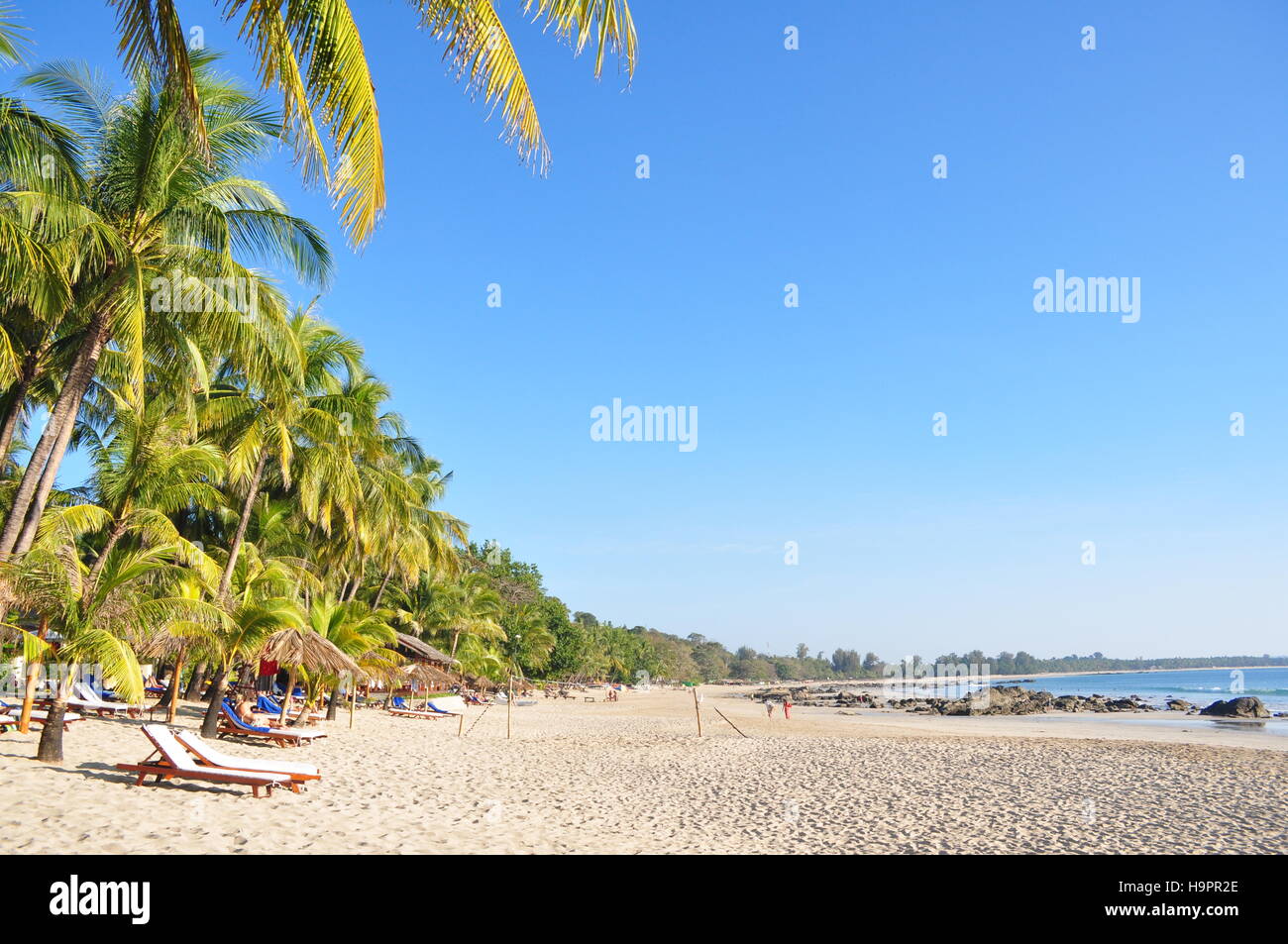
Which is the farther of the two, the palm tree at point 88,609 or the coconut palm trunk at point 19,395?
the coconut palm trunk at point 19,395

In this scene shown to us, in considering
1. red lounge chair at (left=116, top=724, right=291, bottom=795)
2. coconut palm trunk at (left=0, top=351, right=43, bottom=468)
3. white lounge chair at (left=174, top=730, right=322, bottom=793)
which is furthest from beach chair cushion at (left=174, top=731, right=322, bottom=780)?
coconut palm trunk at (left=0, top=351, right=43, bottom=468)

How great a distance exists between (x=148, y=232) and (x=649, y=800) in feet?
34.2

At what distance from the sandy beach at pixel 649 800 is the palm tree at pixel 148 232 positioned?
398 cm

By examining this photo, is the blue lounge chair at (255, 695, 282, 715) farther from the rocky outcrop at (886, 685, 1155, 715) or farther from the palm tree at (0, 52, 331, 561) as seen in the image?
the rocky outcrop at (886, 685, 1155, 715)

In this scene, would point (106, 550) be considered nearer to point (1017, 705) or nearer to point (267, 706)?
point (267, 706)

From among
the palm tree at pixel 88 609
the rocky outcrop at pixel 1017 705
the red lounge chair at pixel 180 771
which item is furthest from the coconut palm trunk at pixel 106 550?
the rocky outcrop at pixel 1017 705

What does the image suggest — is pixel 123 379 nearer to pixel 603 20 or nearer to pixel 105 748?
pixel 105 748

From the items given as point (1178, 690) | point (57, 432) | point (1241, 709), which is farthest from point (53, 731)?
point (1178, 690)

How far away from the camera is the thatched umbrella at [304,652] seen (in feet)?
47.7

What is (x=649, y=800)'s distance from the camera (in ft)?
37.4

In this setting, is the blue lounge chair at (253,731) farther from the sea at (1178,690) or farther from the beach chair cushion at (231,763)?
the sea at (1178,690)
